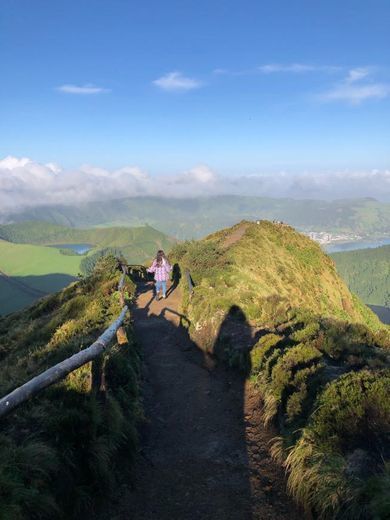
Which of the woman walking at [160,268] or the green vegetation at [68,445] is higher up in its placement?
the woman walking at [160,268]

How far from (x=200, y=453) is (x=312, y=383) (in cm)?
306

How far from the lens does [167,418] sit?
35.8ft

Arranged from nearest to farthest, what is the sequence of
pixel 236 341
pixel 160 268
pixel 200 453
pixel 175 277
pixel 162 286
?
1. pixel 200 453
2. pixel 236 341
3. pixel 160 268
4. pixel 162 286
5. pixel 175 277

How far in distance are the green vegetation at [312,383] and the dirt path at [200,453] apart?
1.75 ft

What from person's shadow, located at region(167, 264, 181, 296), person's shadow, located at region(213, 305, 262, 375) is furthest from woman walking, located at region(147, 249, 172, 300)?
person's shadow, located at region(213, 305, 262, 375)

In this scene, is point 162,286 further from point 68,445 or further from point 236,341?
point 68,445

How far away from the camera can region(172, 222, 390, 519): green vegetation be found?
609 cm

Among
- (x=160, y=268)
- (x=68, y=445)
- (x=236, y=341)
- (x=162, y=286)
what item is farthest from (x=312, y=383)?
(x=162, y=286)

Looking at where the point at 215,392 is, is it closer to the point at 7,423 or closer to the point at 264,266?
the point at 7,423

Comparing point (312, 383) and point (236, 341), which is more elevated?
point (312, 383)

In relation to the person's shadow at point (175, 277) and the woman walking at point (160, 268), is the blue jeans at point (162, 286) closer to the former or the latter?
the woman walking at point (160, 268)

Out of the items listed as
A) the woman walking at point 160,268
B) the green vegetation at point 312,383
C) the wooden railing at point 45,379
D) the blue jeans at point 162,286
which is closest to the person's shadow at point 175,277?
the blue jeans at point 162,286

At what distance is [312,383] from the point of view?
30.5ft

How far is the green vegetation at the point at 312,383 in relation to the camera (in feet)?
20.0
